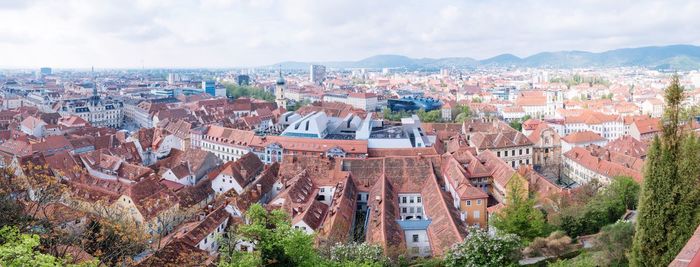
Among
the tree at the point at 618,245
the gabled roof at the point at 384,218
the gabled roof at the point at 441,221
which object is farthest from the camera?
the gabled roof at the point at 441,221

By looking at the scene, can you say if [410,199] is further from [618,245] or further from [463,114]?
[463,114]

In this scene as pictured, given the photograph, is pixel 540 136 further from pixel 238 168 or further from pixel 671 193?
pixel 671 193

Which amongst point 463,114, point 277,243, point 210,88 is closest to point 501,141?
point 463,114

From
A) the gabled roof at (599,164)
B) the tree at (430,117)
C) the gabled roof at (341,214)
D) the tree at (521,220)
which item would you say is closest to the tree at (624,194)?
the tree at (521,220)

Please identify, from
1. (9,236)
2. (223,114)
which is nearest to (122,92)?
(223,114)

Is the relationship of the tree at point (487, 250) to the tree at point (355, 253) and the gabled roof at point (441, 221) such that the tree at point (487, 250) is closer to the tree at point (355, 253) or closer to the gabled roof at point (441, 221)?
the tree at point (355, 253)

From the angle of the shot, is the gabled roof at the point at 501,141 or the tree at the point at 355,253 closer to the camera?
the tree at the point at 355,253

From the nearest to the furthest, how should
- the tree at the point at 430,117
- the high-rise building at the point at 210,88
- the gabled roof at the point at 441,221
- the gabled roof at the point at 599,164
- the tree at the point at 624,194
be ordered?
1. the gabled roof at the point at 441,221
2. the tree at the point at 624,194
3. the gabled roof at the point at 599,164
4. the tree at the point at 430,117
5. the high-rise building at the point at 210,88
